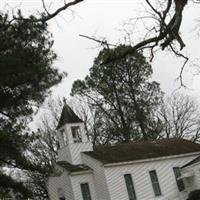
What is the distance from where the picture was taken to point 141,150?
40250mm

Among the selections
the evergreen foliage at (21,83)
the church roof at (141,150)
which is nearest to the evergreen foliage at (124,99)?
the church roof at (141,150)

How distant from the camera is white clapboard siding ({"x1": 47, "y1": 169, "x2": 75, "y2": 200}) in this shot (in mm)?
37062

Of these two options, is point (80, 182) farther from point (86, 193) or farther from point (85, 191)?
point (86, 193)

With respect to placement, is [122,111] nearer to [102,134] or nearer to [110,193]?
[102,134]

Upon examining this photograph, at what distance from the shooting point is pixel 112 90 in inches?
1850

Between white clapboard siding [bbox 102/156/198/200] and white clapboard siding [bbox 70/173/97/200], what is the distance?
1701 millimetres

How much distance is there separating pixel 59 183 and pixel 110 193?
452 centimetres

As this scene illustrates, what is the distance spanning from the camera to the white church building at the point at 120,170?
121 ft

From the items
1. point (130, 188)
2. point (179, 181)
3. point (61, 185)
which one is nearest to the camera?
point (130, 188)

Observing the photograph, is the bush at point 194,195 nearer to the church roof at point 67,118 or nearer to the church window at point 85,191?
the church window at point 85,191

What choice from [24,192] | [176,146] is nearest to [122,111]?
[176,146]

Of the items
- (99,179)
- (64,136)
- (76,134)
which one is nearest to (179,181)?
(99,179)

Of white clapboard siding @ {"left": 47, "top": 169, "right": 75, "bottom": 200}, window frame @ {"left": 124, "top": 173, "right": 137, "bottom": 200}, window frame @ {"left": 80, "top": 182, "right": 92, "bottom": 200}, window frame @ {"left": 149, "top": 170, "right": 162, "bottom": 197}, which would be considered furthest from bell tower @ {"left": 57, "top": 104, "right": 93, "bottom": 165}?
window frame @ {"left": 149, "top": 170, "right": 162, "bottom": 197}

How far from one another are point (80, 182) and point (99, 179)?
1298 millimetres
